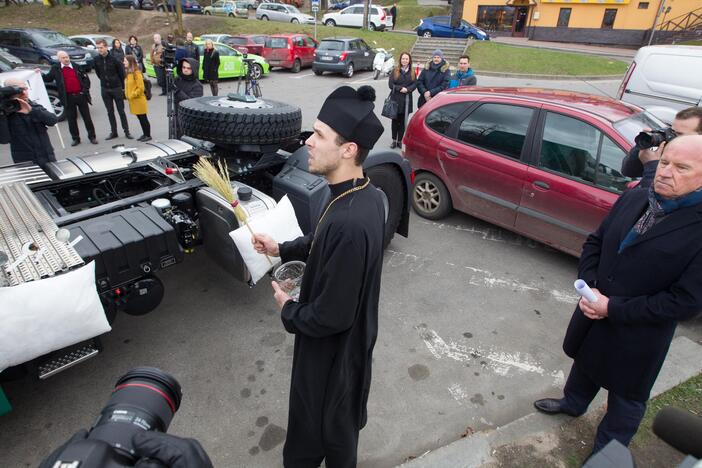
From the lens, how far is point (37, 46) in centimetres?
1354

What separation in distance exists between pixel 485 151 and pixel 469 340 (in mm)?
2240

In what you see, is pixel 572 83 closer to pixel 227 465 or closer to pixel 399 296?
pixel 399 296

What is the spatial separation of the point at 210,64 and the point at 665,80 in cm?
1018

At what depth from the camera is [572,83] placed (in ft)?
56.7

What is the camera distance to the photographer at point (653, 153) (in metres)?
2.65

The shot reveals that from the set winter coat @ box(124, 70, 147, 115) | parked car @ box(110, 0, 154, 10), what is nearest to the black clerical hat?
winter coat @ box(124, 70, 147, 115)

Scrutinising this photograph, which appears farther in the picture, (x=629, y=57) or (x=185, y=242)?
(x=629, y=57)

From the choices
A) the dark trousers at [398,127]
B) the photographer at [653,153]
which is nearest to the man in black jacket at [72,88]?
the dark trousers at [398,127]

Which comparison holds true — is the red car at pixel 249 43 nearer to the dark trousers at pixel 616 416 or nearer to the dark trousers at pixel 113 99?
the dark trousers at pixel 113 99

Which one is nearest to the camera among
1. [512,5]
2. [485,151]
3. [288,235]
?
[288,235]

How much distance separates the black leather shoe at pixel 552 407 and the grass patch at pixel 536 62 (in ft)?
60.6

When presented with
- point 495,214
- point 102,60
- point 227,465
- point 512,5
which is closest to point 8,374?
point 227,465

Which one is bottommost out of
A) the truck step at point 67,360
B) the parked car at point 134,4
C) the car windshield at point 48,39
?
the truck step at point 67,360

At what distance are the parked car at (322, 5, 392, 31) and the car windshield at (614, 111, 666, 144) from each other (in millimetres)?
26260
